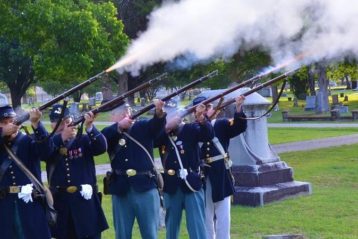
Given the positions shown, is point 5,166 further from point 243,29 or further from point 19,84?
point 19,84

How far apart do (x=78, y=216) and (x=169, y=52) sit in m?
2.34

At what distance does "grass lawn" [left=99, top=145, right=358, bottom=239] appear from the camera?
9706mm

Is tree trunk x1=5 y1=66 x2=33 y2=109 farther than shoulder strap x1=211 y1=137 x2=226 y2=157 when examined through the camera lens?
Yes

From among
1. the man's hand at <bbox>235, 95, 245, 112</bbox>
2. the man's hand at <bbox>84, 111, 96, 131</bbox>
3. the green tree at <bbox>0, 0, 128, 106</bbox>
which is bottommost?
the man's hand at <bbox>84, 111, 96, 131</bbox>

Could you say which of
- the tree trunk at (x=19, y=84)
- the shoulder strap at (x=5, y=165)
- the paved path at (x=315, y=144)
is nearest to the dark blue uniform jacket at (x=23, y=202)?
the shoulder strap at (x=5, y=165)

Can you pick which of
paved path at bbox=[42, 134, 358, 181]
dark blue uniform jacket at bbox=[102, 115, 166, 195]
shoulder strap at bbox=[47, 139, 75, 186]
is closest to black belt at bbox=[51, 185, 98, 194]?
shoulder strap at bbox=[47, 139, 75, 186]

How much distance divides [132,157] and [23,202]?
1471 mm

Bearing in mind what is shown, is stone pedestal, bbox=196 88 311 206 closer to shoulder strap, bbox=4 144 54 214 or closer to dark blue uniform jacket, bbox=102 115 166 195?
dark blue uniform jacket, bbox=102 115 166 195

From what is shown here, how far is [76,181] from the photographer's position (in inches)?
284

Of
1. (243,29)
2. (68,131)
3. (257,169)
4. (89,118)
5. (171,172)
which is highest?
(243,29)

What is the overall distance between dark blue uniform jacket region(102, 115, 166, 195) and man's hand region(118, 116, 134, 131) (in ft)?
0.18

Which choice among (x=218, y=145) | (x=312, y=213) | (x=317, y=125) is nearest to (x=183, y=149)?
(x=218, y=145)

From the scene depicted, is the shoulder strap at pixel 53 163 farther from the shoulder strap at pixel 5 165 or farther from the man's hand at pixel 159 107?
the man's hand at pixel 159 107

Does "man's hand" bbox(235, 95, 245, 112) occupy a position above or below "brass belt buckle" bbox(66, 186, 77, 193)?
above
